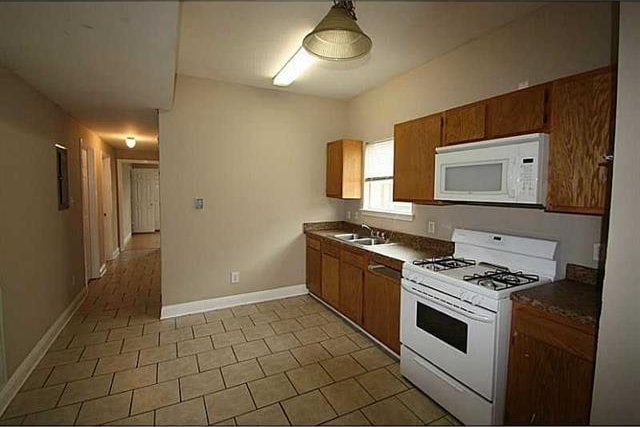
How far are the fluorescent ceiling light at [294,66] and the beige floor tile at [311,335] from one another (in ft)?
8.10

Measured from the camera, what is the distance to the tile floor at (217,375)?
2.03 metres

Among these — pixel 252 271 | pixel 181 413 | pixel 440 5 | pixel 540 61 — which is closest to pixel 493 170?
pixel 540 61

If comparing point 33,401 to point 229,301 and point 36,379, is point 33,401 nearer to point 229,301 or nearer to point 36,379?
point 36,379

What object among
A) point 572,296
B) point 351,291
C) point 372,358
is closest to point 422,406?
point 372,358

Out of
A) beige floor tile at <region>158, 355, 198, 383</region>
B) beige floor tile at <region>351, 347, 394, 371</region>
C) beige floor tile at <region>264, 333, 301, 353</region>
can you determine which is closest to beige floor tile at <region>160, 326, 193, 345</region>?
beige floor tile at <region>158, 355, 198, 383</region>

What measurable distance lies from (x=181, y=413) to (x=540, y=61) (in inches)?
130

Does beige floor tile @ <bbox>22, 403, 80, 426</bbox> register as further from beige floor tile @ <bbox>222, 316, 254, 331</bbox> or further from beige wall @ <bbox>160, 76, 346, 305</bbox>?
beige wall @ <bbox>160, 76, 346, 305</bbox>

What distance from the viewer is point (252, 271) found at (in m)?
3.98

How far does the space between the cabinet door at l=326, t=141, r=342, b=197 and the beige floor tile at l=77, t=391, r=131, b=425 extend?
2869 millimetres

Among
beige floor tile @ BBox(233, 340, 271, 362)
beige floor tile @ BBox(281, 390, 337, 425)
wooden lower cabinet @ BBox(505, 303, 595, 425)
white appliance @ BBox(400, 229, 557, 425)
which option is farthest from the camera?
beige floor tile @ BBox(233, 340, 271, 362)

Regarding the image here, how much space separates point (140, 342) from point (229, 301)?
1065 millimetres

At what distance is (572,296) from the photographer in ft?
5.66

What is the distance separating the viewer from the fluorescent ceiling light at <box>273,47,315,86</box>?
2.59 m

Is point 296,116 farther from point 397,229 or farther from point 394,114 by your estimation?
point 397,229
